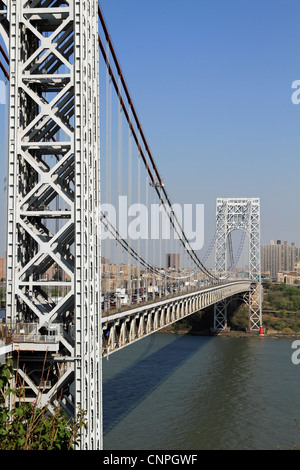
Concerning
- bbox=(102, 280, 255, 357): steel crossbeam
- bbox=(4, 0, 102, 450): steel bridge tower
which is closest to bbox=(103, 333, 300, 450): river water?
bbox=(102, 280, 255, 357): steel crossbeam

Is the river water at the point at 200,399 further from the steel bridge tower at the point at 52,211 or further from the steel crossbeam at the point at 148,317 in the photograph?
the steel bridge tower at the point at 52,211

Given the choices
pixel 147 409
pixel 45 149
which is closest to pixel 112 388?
pixel 147 409

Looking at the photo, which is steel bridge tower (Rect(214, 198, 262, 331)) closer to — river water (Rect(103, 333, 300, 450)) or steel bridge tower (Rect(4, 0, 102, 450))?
river water (Rect(103, 333, 300, 450))

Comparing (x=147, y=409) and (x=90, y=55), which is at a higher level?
(x=90, y=55)

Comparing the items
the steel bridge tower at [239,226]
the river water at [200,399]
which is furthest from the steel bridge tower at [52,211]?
the steel bridge tower at [239,226]

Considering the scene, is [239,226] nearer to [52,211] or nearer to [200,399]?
Result: [200,399]

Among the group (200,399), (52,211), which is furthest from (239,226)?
(52,211)

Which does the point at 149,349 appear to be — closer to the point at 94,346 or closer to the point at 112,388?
the point at 112,388
